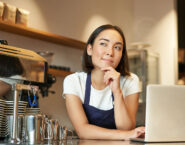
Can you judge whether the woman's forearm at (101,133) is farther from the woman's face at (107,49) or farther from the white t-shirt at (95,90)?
the woman's face at (107,49)

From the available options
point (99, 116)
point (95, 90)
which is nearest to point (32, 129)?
point (99, 116)

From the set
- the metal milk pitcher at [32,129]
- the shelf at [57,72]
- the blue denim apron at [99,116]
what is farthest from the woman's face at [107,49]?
the shelf at [57,72]

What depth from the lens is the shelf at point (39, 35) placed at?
115 inches

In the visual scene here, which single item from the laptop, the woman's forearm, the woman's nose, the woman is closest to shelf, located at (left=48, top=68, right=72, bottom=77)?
the woman

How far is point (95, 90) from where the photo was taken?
86.9 inches

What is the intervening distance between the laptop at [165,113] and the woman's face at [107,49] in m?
0.76

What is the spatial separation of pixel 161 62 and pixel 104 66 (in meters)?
2.77

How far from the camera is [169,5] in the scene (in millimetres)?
4660

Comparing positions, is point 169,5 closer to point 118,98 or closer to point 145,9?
point 145,9

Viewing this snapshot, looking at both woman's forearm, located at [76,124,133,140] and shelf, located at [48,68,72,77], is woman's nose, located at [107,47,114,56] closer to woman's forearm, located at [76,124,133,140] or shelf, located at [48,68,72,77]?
woman's forearm, located at [76,124,133,140]

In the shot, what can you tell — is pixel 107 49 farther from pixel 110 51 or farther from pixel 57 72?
pixel 57 72

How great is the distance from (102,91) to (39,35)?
129cm

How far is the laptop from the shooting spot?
1.29 meters

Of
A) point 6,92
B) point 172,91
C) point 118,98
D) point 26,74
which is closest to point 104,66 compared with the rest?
point 118,98
